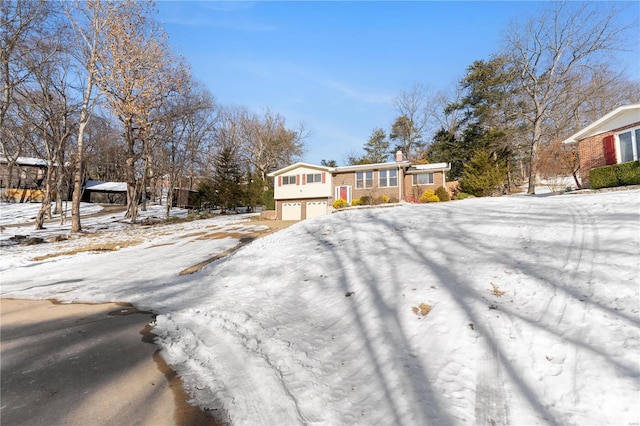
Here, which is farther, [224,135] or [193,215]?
[224,135]

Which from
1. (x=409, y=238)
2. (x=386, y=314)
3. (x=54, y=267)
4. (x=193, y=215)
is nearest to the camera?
(x=386, y=314)

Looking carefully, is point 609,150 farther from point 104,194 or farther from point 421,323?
point 104,194

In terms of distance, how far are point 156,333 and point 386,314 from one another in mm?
3319

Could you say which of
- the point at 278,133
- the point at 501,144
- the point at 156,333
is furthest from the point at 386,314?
the point at 278,133

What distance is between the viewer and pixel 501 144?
85.3 feet

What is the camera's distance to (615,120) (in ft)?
47.4

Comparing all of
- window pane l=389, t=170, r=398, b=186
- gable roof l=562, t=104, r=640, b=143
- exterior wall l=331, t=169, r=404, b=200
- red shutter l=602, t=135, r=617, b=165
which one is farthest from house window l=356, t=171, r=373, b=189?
red shutter l=602, t=135, r=617, b=165

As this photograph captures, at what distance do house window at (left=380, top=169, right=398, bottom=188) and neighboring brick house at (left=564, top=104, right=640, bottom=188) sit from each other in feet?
34.1

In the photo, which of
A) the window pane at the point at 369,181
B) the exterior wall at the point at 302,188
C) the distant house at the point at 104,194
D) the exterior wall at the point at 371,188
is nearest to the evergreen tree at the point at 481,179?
the exterior wall at the point at 371,188

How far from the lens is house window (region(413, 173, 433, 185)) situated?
23109 millimetres

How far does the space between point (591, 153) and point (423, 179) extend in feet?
32.4

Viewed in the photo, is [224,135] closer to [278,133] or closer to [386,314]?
[278,133]

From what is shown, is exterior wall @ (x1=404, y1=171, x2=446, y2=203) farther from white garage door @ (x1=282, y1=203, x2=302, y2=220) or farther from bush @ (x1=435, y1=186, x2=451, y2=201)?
white garage door @ (x1=282, y1=203, x2=302, y2=220)

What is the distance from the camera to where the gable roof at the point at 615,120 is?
13548 mm
